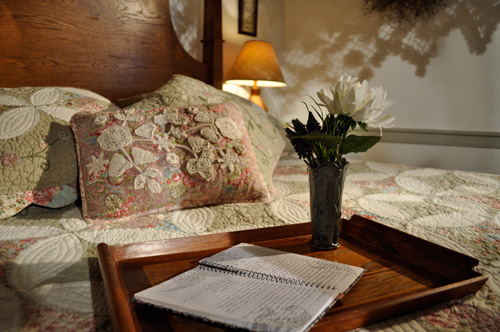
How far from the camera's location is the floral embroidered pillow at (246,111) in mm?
1216

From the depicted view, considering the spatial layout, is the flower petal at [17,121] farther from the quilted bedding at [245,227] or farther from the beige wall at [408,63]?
the beige wall at [408,63]

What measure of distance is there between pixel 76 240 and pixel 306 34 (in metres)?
2.55

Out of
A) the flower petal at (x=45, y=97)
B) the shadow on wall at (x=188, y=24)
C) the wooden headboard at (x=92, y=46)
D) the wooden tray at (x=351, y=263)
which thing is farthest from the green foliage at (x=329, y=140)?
the shadow on wall at (x=188, y=24)

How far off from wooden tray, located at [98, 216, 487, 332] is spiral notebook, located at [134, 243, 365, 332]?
0.02m

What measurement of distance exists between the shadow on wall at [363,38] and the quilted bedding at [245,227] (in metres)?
1.31

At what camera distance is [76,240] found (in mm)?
767

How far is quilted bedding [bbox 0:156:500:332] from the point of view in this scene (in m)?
0.48

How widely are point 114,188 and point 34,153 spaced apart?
25 cm

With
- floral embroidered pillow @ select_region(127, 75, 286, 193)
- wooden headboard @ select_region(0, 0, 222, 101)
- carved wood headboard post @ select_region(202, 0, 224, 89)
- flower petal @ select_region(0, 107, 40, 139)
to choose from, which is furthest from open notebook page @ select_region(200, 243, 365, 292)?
carved wood headboard post @ select_region(202, 0, 224, 89)

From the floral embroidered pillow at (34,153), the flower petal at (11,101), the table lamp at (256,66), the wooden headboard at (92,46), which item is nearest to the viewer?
the floral embroidered pillow at (34,153)

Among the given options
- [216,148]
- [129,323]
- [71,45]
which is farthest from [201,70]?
[129,323]

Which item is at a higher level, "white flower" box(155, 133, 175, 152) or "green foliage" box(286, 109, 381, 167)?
"green foliage" box(286, 109, 381, 167)

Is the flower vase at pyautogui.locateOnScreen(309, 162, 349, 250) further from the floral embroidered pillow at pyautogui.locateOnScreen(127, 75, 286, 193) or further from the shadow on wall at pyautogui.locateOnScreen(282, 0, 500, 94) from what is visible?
the shadow on wall at pyautogui.locateOnScreen(282, 0, 500, 94)

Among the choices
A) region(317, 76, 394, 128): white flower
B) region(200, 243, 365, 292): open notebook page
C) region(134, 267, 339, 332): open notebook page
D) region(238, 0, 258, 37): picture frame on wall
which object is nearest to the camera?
region(134, 267, 339, 332): open notebook page
